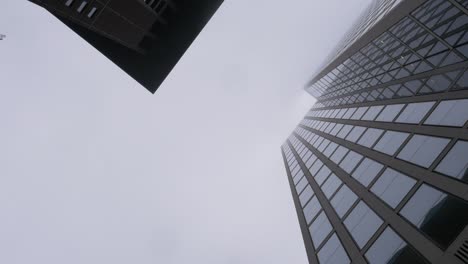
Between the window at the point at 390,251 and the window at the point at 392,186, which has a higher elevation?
the window at the point at 392,186

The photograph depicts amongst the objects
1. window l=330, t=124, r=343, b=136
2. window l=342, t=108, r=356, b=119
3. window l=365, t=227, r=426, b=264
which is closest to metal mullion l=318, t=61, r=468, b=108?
window l=342, t=108, r=356, b=119

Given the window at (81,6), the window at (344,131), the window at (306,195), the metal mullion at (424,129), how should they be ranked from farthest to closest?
the window at (344,131)
the window at (306,195)
the window at (81,6)
the metal mullion at (424,129)

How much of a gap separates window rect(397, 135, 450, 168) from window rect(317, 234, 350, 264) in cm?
545

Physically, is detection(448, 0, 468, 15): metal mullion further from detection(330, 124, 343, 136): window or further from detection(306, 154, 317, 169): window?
detection(306, 154, 317, 169): window

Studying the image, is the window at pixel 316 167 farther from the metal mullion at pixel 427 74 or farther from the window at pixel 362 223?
the window at pixel 362 223

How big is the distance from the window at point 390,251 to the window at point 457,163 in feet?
9.93

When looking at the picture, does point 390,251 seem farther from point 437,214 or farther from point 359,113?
point 359,113

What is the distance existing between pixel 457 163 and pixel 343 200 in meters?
9.12

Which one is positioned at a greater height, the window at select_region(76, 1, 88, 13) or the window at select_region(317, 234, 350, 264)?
the window at select_region(76, 1, 88, 13)

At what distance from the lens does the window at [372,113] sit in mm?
→ 29038

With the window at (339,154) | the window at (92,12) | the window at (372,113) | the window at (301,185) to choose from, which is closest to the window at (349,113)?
the window at (372,113)

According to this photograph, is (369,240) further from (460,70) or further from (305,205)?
(305,205)

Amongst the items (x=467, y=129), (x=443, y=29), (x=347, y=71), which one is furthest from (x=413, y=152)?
(x=347, y=71)

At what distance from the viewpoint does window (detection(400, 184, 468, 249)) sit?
1141 cm
